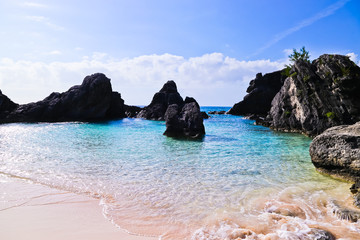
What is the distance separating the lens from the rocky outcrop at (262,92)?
7631 cm

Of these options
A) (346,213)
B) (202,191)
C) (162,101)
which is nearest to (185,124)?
(202,191)

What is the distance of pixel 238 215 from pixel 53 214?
5048 mm

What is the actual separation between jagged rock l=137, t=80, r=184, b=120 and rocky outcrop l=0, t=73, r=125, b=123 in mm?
11908

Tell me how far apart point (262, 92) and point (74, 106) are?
5890 cm

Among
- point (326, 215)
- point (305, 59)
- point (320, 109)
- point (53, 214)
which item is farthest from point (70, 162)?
point (305, 59)

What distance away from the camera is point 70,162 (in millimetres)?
12367

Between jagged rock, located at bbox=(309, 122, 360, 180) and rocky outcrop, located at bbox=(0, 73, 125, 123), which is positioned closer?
jagged rock, located at bbox=(309, 122, 360, 180)

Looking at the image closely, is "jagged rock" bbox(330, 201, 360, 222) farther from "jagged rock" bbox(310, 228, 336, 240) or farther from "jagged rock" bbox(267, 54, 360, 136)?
"jagged rock" bbox(267, 54, 360, 136)

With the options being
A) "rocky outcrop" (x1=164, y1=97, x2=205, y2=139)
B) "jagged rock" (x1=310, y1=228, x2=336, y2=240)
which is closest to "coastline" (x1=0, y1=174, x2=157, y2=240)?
"jagged rock" (x1=310, y1=228, x2=336, y2=240)

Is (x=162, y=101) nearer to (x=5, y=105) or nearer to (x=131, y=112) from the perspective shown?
(x=131, y=112)

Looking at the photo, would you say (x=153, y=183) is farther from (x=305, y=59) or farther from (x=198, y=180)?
(x=305, y=59)

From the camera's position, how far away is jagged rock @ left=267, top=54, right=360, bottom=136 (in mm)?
21484

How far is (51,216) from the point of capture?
5930 millimetres

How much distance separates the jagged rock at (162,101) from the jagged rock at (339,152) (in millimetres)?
48419
